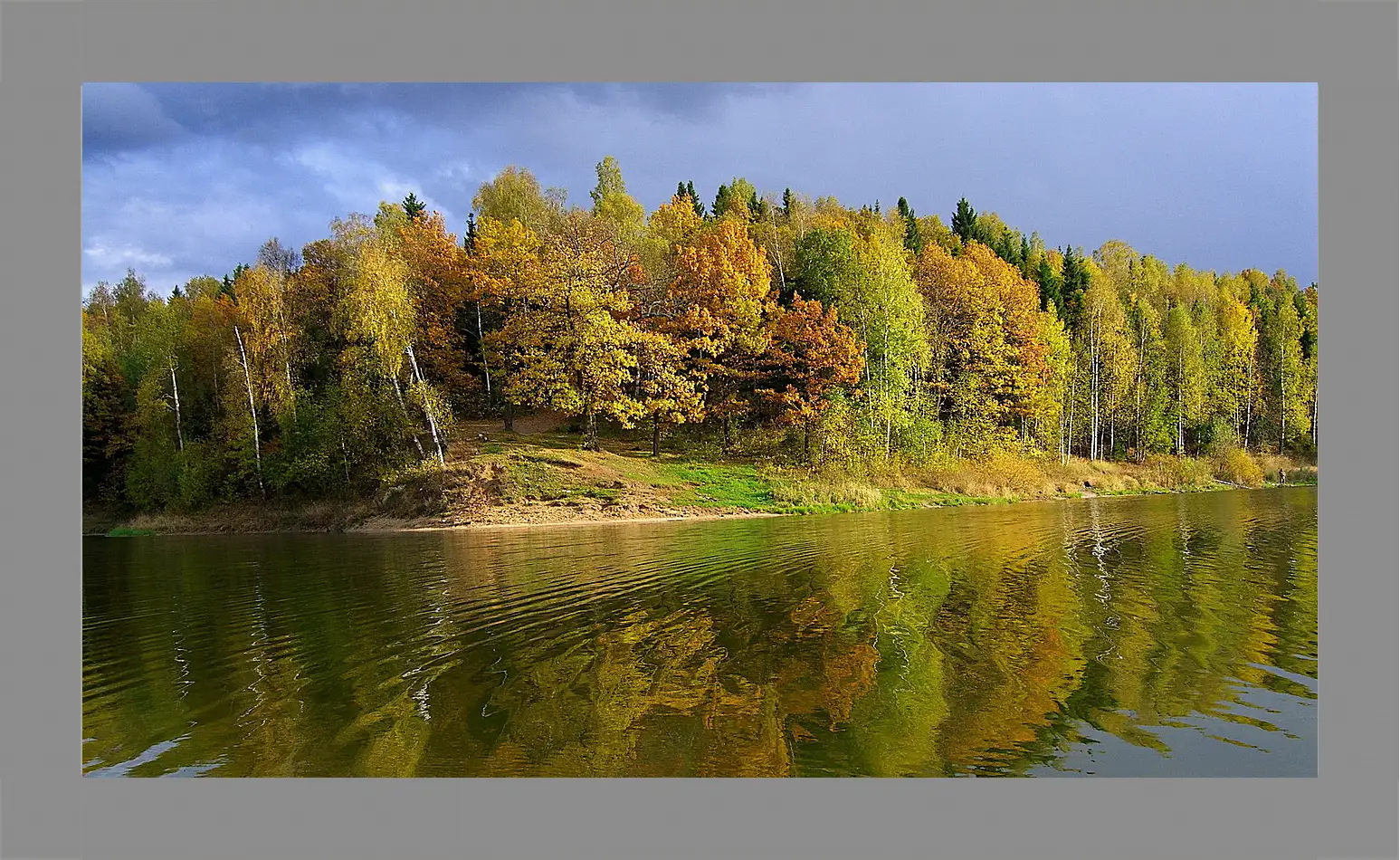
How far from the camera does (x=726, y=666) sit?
263 inches

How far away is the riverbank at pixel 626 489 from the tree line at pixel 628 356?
888mm

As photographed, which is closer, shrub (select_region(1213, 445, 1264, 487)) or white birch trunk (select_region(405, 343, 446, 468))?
white birch trunk (select_region(405, 343, 446, 468))

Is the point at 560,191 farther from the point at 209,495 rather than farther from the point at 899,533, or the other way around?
the point at 899,533

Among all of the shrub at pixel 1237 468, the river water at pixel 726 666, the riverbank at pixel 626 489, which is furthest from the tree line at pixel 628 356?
the river water at pixel 726 666

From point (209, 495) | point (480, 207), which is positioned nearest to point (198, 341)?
point (209, 495)

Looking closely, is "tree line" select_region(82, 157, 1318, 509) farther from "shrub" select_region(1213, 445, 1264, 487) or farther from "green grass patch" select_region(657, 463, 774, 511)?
"green grass patch" select_region(657, 463, 774, 511)

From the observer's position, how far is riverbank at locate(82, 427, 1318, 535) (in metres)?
22.7

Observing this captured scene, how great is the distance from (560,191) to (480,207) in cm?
483

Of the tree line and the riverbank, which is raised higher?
the tree line

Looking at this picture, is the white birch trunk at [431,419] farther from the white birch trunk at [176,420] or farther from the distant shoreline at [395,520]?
the white birch trunk at [176,420]

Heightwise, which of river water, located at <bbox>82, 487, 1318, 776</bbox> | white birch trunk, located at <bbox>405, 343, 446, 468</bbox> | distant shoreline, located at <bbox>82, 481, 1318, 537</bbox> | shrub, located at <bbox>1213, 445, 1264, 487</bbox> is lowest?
distant shoreline, located at <bbox>82, 481, 1318, 537</bbox>

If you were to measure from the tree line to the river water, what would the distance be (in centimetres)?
1358

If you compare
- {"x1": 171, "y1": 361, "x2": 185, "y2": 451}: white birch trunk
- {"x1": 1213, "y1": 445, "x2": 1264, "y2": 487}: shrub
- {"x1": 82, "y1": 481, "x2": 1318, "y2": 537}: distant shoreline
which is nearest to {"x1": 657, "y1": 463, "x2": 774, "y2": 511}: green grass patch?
{"x1": 82, "y1": 481, "x2": 1318, "y2": 537}: distant shoreline

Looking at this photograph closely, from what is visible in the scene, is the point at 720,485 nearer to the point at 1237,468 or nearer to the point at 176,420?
the point at 176,420
